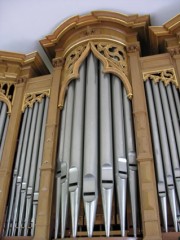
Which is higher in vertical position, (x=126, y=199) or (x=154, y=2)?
(x=154, y=2)

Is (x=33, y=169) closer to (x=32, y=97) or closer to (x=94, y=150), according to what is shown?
(x=94, y=150)

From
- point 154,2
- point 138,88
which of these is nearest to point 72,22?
point 154,2

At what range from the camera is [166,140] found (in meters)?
Answer: 2.95

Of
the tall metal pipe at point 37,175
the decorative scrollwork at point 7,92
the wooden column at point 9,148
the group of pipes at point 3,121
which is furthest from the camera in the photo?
the decorative scrollwork at point 7,92

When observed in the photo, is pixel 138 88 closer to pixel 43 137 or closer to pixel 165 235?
pixel 43 137

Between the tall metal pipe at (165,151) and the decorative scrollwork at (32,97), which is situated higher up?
the decorative scrollwork at (32,97)

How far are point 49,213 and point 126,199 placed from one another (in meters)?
0.81

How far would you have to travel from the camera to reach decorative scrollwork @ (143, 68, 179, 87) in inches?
138

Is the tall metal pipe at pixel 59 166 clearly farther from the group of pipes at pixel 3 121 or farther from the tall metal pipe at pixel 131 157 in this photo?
the group of pipes at pixel 3 121

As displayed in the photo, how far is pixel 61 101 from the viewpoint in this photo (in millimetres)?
3693

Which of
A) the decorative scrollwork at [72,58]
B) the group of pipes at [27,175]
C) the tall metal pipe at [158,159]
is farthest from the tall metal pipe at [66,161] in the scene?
the tall metal pipe at [158,159]

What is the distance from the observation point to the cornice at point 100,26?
12.9 ft

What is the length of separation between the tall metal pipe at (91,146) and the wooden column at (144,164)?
1.46ft

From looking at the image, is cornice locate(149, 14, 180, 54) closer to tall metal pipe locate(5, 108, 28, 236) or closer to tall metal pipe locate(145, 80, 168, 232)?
tall metal pipe locate(145, 80, 168, 232)
